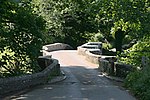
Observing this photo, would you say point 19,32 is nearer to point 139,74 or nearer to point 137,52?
point 139,74

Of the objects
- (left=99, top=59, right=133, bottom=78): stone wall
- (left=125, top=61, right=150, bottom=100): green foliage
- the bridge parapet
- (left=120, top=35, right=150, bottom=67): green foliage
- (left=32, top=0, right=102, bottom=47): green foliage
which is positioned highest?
(left=32, top=0, right=102, bottom=47): green foliage

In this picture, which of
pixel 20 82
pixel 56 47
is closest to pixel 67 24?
pixel 56 47

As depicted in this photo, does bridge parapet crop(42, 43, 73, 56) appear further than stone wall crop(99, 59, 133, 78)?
Yes

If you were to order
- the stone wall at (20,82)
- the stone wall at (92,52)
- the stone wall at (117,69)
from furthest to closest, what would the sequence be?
1. the stone wall at (92,52)
2. the stone wall at (117,69)
3. the stone wall at (20,82)

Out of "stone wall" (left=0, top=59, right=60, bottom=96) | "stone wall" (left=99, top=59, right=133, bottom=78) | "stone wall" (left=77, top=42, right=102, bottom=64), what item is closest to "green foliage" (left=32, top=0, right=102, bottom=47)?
"stone wall" (left=77, top=42, right=102, bottom=64)

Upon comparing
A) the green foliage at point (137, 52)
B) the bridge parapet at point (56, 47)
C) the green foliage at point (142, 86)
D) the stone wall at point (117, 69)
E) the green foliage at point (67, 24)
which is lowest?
the green foliage at point (142, 86)

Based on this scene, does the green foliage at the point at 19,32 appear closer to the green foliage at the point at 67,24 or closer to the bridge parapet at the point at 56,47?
the green foliage at the point at 67,24

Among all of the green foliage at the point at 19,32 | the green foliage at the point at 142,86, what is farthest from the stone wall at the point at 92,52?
the green foliage at the point at 142,86

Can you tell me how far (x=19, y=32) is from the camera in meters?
16.7

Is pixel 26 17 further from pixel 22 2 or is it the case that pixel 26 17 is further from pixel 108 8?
pixel 108 8

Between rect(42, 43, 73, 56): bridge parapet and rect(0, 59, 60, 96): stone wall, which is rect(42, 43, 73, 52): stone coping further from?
rect(0, 59, 60, 96): stone wall

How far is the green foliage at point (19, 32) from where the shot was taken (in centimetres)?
1619

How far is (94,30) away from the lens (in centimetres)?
4784

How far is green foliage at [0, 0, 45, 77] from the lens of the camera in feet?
53.1
